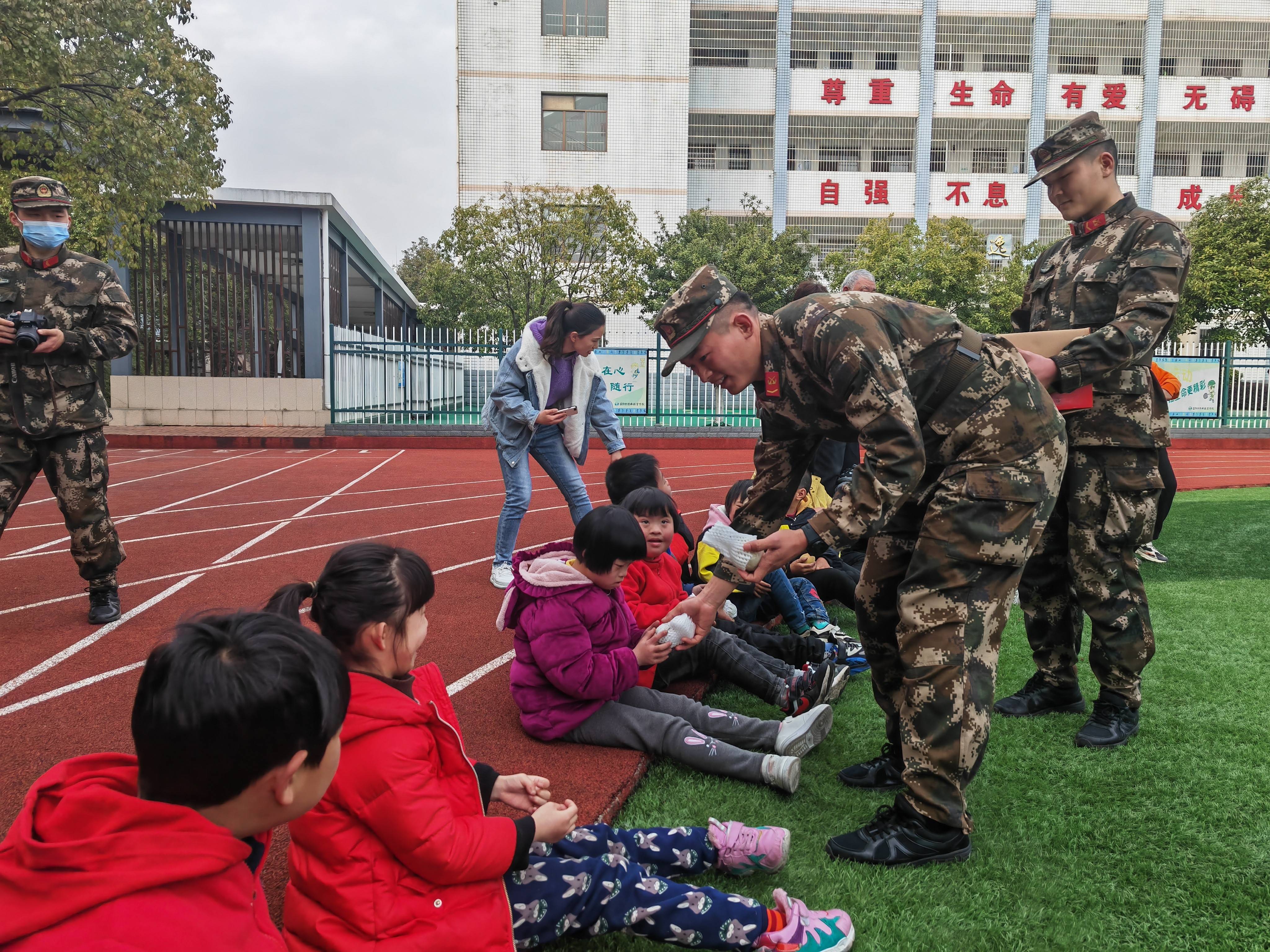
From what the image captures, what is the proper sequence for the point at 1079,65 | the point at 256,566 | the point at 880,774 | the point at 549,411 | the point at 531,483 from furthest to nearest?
1. the point at 1079,65
2. the point at 256,566
3. the point at 531,483
4. the point at 549,411
5. the point at 880,774

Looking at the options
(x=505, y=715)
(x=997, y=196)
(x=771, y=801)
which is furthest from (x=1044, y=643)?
(x=997, y=196)

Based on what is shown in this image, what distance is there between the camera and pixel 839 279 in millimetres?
25516

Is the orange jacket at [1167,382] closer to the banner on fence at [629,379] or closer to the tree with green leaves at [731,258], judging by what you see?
the banner on fence at [629,379]

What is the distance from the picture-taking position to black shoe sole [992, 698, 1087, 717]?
348cm

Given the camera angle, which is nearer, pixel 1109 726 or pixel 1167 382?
pixel 1109 726

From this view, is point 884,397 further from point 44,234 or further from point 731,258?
point 731,258

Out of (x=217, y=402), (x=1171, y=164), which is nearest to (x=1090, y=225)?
(x=217, y=402)

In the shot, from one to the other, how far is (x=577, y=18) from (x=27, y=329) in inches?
1033

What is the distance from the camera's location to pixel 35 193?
430 cm

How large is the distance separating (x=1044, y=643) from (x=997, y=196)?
2989 centimetres

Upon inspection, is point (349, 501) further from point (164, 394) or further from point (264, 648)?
point (164, 394)

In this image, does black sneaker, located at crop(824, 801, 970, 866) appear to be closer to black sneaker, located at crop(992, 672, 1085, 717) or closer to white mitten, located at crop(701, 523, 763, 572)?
white mitten, located at crop(701, 523, 763, 572)

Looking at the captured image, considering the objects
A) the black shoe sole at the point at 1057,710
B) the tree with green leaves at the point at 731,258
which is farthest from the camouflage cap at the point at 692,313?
the tree with green leaves at the point at 731,258

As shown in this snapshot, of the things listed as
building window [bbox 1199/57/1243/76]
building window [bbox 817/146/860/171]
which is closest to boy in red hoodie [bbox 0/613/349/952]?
building window [bbox 817/146/860/171]
